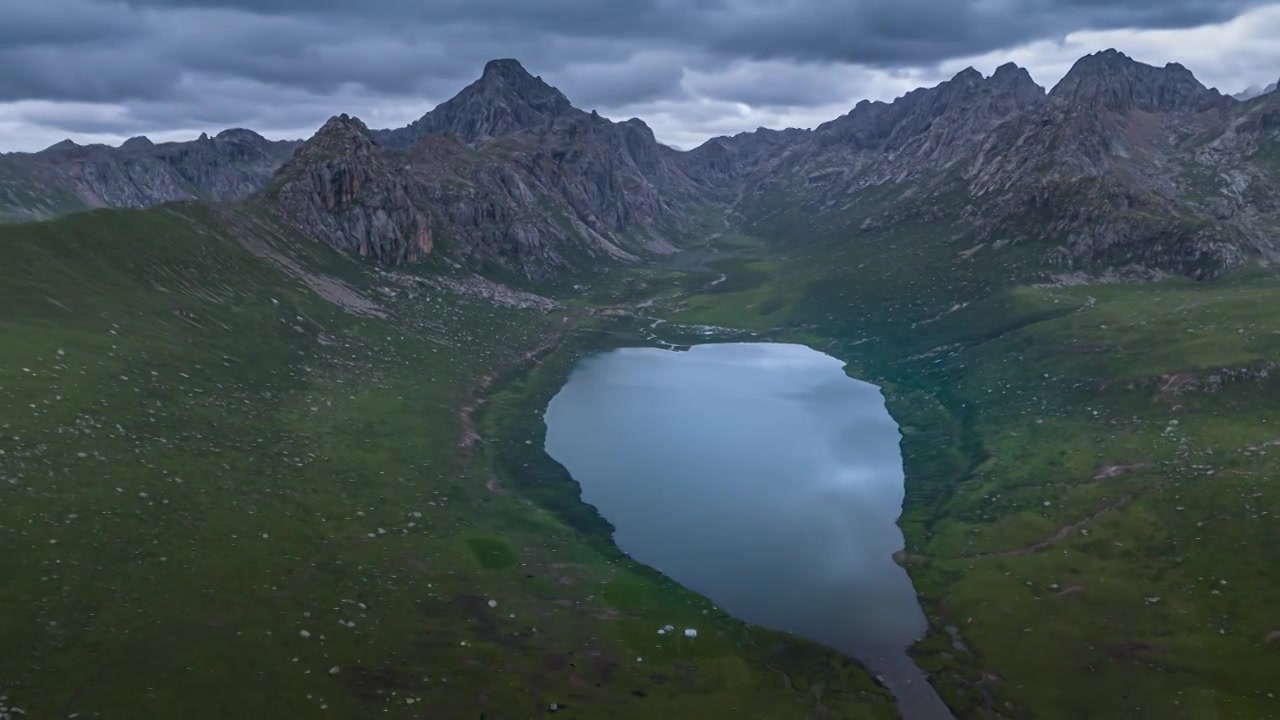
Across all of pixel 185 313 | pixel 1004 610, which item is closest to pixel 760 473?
pixel 1004 610

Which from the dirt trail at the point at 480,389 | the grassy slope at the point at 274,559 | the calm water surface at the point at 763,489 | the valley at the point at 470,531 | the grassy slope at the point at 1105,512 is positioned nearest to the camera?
the grassy slope at the point at 274,559

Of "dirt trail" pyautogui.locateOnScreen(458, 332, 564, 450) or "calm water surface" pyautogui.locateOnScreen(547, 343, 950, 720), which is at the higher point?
"dirt trail" pyautogui.locateOnScreen(458, 332, 564, 450)

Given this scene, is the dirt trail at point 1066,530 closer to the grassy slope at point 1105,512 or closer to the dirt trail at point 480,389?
the grassy slope at point 1105,512

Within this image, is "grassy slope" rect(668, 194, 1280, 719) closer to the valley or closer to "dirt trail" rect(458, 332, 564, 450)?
the valley

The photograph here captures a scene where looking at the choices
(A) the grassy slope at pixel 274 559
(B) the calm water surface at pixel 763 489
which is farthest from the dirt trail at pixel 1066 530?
(A) the grassy slope at pixel 274 559

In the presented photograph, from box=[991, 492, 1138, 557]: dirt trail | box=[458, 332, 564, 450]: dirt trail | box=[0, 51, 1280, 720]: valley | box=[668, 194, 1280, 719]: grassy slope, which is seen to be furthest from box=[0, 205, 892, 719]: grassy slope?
box=[991, 492, 1138, 557]: dirt trail

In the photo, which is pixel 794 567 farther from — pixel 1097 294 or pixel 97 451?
pixel 1097 294

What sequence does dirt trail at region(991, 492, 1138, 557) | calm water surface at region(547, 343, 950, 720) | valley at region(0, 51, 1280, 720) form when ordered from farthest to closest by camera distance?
dirt trail at region(991, 492, 1138, 557)
calm water surface at region(547, 343, 950, 720)
valley at region(0, 51, 1280, 720)
